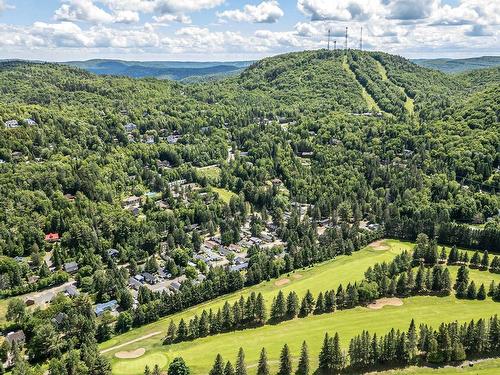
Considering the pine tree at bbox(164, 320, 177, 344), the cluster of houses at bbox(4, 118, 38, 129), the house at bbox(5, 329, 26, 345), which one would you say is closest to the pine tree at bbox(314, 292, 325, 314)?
the pine tree at bbox(164, 320, 177, 344)

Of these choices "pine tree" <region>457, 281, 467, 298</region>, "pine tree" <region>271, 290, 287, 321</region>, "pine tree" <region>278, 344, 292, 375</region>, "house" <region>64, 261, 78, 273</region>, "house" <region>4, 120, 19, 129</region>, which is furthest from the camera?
"house" <region>4, 120, 19, 129</region>

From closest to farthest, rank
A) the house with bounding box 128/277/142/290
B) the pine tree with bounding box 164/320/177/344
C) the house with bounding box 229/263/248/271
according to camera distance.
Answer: the pine tree with bounding box 164/320/177/344 → the house with bounding box 128/277/142/290 → the house with bounding box 229/263/248/271

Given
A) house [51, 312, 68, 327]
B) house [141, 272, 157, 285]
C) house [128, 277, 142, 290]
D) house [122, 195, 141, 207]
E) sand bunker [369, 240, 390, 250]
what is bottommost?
house [128, 277, 142, 290]

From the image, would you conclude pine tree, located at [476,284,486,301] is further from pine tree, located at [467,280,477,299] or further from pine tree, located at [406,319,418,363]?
pine tree, located at [406,319,418,363]

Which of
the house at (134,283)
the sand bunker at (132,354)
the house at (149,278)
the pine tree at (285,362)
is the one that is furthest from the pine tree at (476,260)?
the house at (134,283)

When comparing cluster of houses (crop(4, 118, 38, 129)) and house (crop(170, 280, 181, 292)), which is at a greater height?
cluster of houses (crop(4, 118, 38, 129))

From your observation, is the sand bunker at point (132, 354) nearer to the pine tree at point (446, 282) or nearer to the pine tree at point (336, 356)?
the pine tree at point (336, 356)
